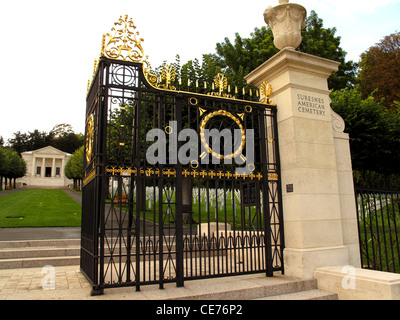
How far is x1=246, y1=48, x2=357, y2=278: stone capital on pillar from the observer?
5.96m

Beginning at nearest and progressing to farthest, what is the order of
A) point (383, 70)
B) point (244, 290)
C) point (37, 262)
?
point (244, 290) < point (37, 262) < point (383, 70)

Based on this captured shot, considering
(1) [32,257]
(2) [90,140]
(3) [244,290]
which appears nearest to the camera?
(3) [244,290]

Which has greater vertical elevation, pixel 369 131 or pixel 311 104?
pixel 369 131

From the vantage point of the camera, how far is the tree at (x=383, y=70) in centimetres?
2442

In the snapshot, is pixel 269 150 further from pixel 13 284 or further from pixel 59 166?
pixel 59 166

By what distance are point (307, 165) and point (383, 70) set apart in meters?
23.8

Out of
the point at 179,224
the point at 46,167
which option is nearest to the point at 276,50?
the point at 179,224

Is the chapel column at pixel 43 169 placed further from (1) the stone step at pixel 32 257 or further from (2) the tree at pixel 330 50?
(1) the stone step at pixel 32 257

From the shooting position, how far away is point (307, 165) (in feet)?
20.4

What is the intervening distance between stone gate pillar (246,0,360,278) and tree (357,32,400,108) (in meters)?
17.9

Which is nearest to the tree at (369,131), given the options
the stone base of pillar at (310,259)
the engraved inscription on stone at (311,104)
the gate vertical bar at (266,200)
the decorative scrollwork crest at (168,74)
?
the engraved inscription on stone at (311,104)

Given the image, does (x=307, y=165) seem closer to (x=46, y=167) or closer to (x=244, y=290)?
(x=244, y=290)
